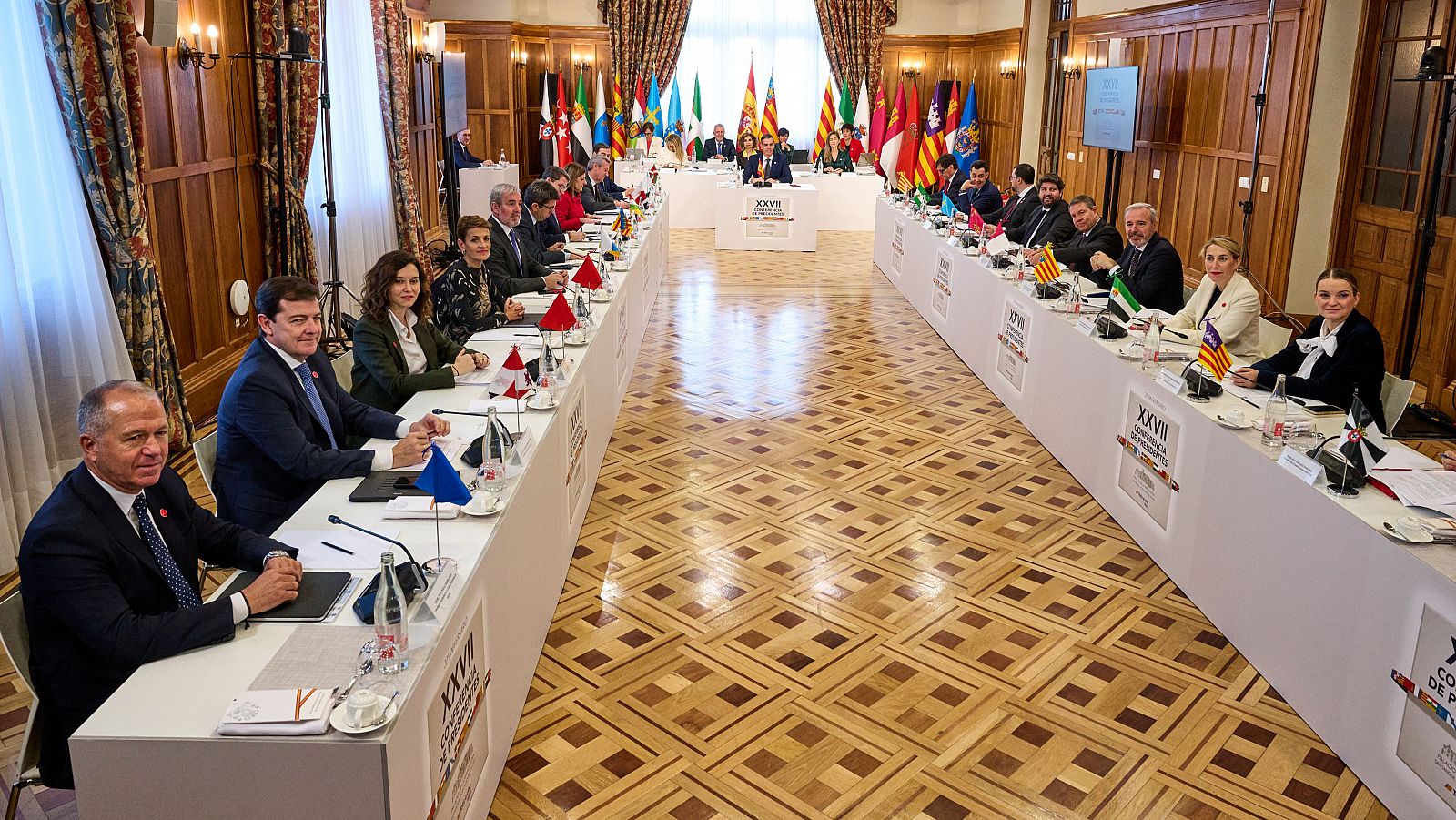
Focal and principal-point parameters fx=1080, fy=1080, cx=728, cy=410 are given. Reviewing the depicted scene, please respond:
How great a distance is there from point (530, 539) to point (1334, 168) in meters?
7.42

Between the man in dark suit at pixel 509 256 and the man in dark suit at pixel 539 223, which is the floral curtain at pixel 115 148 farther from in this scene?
the man in dark suit at pixel 539 223

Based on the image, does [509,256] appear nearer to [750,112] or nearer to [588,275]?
[588,275]

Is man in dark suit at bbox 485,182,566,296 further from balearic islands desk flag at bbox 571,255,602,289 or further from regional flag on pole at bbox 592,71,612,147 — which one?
regional flag on pole at bbox 592,71,612,147

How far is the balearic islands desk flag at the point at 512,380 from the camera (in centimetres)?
394

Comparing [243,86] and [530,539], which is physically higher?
[243,86]

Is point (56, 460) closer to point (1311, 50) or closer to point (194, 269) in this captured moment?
point (194, 269)

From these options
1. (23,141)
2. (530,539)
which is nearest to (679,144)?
(23,141)

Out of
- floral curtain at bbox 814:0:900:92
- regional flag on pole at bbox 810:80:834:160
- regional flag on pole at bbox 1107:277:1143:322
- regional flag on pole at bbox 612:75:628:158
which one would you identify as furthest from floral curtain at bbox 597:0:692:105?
regional flag on pole at bbox 1107:277:1143:322

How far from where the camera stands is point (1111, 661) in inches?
154

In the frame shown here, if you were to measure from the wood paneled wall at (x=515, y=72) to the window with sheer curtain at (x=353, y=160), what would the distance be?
5.47 m

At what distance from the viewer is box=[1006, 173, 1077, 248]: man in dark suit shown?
8.25 meters

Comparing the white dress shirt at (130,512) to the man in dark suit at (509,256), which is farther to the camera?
the man in dark suit at (509,256)

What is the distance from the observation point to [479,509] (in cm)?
306

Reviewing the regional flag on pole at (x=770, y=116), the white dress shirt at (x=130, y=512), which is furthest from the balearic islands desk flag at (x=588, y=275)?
the regional flag on pole at (x=770, y=116)
